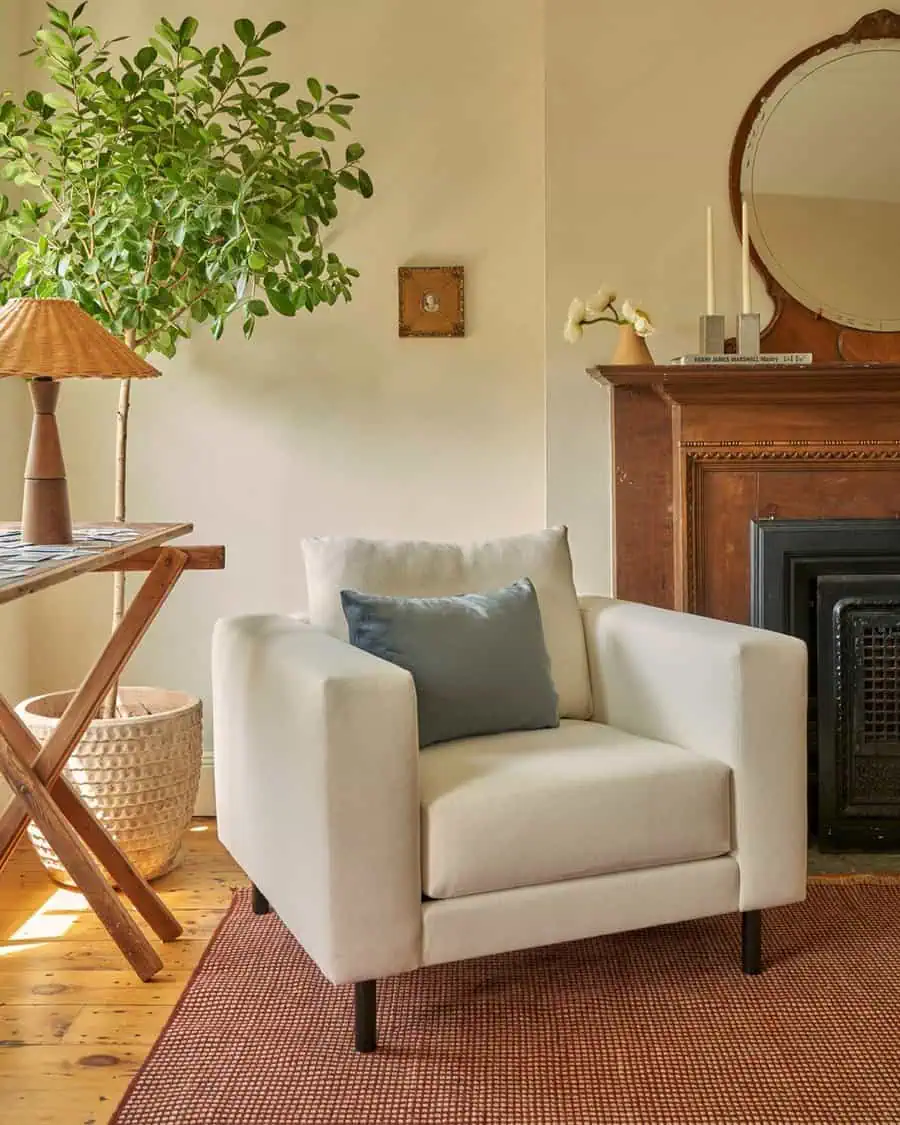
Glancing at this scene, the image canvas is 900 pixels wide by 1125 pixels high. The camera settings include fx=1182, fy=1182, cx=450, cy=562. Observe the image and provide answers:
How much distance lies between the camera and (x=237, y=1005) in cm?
226

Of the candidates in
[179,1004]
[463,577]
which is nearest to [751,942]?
[463,577]

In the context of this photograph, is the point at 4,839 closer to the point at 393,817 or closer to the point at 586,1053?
the point at 393,817

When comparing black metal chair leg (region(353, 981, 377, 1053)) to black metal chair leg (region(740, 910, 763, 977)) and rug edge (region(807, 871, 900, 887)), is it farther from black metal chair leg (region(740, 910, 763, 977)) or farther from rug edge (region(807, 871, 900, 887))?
rug edge (region(807, 871, 900, 887))

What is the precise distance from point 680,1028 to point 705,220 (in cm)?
221

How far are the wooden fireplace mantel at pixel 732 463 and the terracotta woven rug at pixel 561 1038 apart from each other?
103 cm

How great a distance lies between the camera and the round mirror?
3328mm

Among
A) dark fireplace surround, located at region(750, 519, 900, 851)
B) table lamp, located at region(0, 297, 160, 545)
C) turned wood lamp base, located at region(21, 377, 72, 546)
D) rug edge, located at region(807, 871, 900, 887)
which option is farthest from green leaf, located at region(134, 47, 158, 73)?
rug edge, located at region(807, 871, 900, 887)

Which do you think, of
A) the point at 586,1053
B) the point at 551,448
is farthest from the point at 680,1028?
the point at 551,448

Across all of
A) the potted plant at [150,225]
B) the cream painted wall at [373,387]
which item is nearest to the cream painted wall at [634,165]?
the cream painted wall at [373,387]

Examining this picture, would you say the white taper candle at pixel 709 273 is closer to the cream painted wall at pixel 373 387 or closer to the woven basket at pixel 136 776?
the cream painted wall at pixel 373 387

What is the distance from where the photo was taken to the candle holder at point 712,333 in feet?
10.5

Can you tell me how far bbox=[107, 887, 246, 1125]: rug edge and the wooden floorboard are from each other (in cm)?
2

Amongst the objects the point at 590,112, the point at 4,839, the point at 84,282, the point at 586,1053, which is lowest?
the point at 586,1053

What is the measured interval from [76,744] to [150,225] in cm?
127
